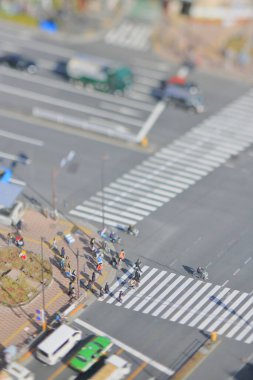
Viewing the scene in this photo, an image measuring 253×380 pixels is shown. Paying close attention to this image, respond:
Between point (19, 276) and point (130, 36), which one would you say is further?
point (130, 36)

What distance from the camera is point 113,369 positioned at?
2539 inches

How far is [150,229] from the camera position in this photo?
82.6 meters

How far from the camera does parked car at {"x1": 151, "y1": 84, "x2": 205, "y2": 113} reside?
10206cm

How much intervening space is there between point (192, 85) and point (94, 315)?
4615cm

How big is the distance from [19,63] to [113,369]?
5904 centimetres

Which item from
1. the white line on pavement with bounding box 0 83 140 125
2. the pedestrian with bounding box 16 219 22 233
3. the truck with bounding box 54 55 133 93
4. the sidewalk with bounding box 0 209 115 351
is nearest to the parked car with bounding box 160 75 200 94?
the truck with bounding box 54 55 133 93

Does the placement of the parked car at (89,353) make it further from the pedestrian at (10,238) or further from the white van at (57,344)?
the pedestrian at (10,238)

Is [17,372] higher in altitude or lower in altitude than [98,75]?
lower

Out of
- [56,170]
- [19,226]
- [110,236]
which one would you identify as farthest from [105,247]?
[56,170]

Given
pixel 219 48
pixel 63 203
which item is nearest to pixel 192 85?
pixel 219 48

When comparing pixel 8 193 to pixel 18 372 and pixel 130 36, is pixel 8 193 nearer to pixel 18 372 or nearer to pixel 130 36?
pixel 18 372

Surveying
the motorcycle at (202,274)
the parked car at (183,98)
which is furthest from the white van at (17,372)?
the parked car at (183,98)

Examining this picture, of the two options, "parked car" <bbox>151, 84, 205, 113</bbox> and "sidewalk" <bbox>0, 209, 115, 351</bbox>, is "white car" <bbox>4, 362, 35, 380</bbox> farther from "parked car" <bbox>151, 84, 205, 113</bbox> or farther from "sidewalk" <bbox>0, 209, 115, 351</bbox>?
"parked car" <bbox>151, 84, 205, 113</bbox>

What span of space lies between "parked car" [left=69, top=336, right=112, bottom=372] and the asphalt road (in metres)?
1.35
